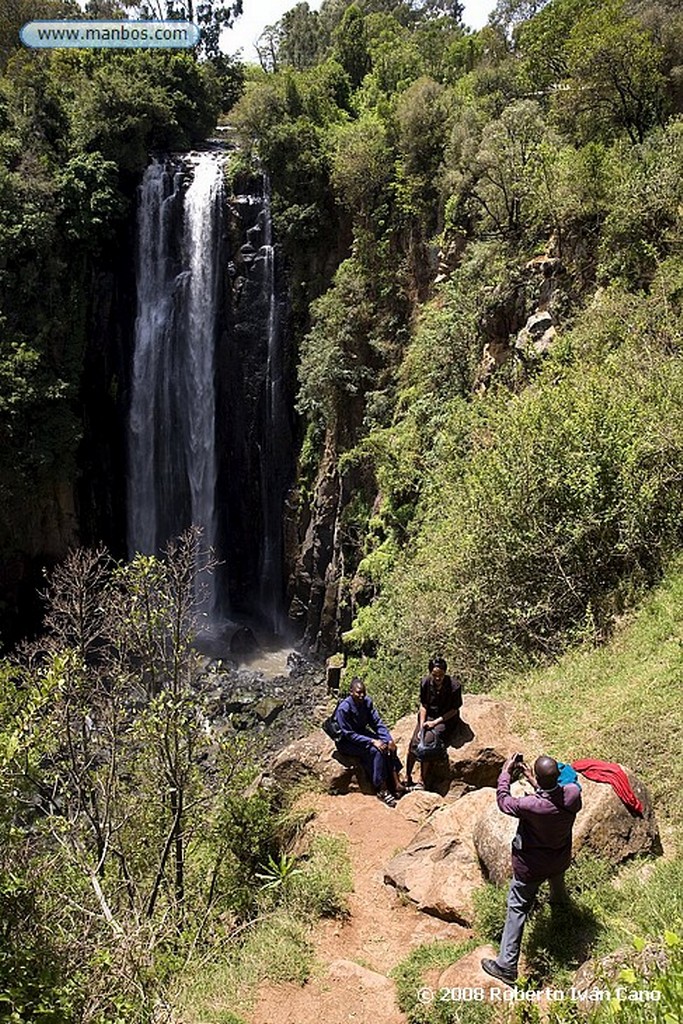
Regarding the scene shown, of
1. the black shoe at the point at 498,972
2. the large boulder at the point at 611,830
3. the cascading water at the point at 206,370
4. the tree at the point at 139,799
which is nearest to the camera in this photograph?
the black shoe at the point at 498,972

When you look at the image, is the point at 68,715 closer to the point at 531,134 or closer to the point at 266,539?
the point at 531,134

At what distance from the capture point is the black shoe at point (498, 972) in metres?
4.14

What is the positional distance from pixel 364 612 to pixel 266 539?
829cm

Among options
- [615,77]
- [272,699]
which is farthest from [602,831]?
[615,77]

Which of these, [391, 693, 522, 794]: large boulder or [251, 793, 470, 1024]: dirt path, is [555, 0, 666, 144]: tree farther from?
[251, 793, 470, 1024]: dirt path

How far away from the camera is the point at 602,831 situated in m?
4.88

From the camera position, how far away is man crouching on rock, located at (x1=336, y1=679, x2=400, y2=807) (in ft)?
23.8

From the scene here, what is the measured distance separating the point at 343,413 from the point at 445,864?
14.7m

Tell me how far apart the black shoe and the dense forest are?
1684 mm

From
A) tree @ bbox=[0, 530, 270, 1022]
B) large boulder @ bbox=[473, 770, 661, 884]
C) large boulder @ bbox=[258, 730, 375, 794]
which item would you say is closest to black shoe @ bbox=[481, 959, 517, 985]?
large boulder @ bbox=[473, 770, 661, 884]

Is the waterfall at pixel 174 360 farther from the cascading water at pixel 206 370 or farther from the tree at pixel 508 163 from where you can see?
the tree at pixel 508 163

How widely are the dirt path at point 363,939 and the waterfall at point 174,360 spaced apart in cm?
1515

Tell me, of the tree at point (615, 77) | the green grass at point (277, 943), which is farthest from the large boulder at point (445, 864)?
the tree at point (615, 77)

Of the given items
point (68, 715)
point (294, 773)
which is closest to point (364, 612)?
point (294, 773)
